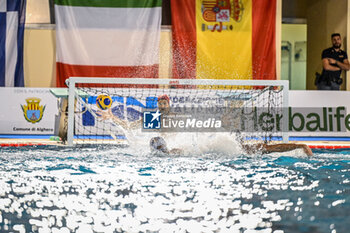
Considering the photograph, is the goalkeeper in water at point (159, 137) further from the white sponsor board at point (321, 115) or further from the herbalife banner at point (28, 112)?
the white sponsor board at point (321, 115)

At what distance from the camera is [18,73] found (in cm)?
989

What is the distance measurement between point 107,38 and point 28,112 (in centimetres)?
269

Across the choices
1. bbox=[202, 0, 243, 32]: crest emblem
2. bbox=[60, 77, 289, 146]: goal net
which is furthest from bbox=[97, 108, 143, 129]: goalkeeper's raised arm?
bbox=[202, 0, 243, 32]: crest emblem

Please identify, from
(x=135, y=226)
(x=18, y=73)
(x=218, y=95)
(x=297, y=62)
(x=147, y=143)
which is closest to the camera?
(x=135, y=226)

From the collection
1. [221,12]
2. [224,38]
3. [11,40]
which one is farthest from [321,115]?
[11,40]

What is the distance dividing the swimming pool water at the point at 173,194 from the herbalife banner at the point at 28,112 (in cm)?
333

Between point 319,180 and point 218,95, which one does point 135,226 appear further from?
point 218,95

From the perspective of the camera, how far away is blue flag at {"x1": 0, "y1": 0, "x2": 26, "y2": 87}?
9805 mm

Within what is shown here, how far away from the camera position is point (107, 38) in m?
10.0

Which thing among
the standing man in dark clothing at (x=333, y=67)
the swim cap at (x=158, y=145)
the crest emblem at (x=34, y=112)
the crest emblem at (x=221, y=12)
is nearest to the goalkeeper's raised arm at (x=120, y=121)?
the crest emblem at (x=34, y=112)

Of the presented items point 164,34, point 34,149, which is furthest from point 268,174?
point 164,34

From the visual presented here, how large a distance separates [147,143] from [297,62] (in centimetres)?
788

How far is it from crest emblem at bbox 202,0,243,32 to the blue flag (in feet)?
13.7

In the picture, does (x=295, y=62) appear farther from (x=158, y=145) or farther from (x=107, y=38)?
(x=158, y=145)
